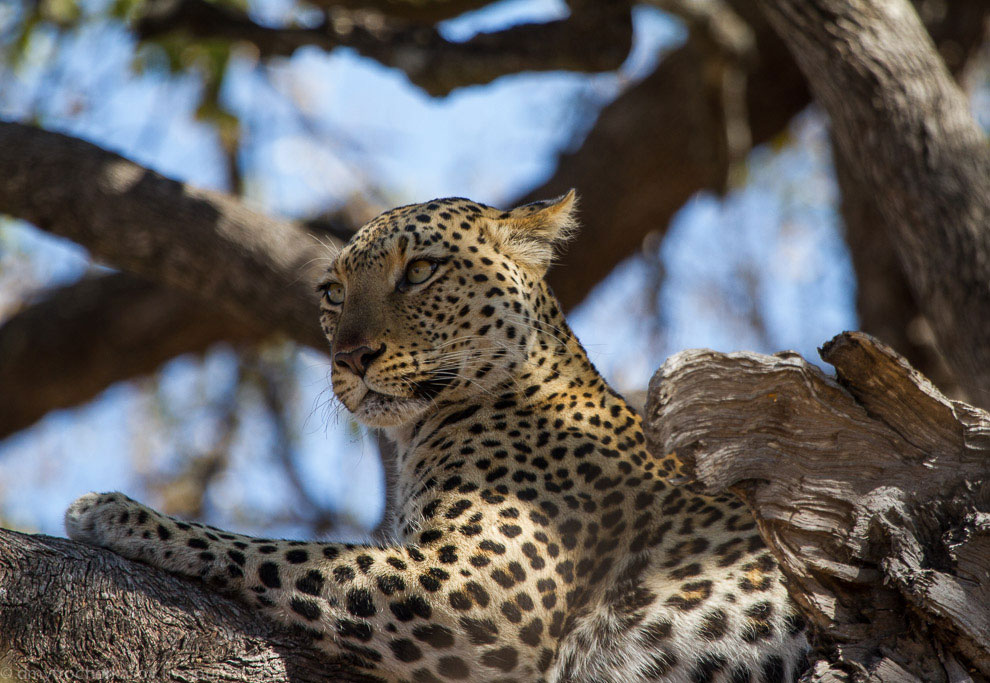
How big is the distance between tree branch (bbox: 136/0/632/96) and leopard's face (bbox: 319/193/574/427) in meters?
2.87

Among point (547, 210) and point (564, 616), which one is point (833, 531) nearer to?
point (564, 616)

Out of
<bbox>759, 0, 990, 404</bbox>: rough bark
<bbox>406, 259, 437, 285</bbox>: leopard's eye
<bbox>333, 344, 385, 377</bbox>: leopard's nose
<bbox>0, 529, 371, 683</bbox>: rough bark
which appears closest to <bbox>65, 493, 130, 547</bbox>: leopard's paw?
<bbox>0, 529, 371, 683</bbox>: rough bark

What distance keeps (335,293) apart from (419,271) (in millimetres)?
641

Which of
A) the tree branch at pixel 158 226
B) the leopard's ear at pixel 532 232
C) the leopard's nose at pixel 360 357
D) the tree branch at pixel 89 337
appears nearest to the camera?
the leopard's nose at pixel 360 357

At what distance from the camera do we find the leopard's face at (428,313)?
5.65m

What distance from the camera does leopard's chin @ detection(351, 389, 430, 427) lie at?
5.67 metres

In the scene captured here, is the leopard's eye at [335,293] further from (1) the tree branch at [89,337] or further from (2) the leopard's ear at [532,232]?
(1) the tree branch at [89,337]

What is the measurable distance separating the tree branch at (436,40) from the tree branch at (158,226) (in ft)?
4.24

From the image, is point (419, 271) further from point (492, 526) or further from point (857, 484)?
point (857, 484)

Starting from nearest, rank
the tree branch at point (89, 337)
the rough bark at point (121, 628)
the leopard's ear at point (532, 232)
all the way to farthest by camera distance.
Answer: the rough bark at point (121, 628), the leopard's ear at point (532, 232), the tree branch at point (89, 337)

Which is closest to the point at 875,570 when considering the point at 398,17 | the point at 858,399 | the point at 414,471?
the point at 858,399

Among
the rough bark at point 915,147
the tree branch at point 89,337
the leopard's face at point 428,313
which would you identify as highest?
the rough bark at point 915,147

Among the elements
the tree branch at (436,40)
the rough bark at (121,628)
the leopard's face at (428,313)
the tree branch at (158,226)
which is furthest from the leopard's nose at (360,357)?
the tree branch at (436,40)

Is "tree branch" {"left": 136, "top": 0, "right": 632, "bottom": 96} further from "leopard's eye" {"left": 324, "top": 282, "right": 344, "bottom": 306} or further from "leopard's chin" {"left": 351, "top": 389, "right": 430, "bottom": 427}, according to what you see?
"leopard's chin" {"left": 351, "top": 389, "right": 430, "bottom": 427}
